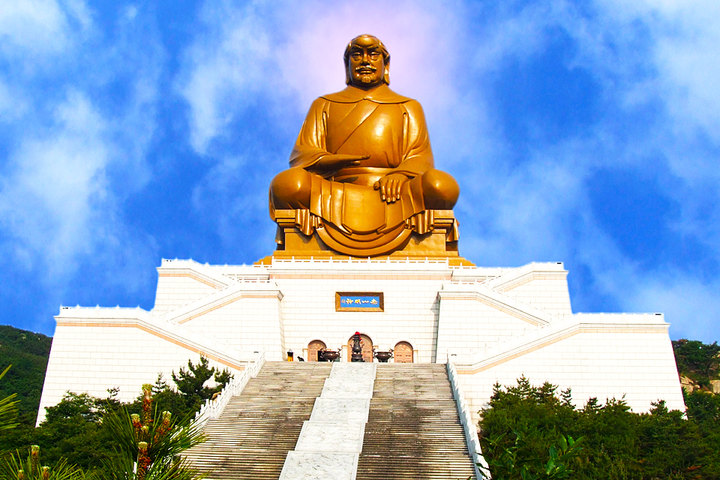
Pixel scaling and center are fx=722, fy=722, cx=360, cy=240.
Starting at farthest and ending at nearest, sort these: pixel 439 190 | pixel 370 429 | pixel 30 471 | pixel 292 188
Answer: pixel 292 188, pixel 439 190, pixel 370 429, pixel 30 471

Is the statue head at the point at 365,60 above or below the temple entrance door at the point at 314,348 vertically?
above

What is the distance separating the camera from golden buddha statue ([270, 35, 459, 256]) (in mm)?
24078

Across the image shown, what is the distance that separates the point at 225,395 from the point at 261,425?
1.55 metres

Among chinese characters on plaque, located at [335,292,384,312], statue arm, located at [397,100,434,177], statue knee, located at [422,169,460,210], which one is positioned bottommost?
chinese characters on plaque, located at [335,292,384,312]

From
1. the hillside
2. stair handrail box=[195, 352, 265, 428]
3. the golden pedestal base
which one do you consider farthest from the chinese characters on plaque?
the hillside

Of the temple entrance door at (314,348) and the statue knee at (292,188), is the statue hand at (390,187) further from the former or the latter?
the temple entrance door at (314,348)

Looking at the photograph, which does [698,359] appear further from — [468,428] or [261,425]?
[261,425]

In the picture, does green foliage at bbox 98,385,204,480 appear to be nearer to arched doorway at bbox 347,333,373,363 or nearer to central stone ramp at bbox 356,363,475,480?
central stone ramp at bbox 356,363,475,480

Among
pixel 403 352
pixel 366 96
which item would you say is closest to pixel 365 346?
pixel 403 352

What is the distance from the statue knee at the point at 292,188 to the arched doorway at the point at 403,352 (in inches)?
229

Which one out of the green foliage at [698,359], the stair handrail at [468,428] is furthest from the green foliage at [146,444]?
the green foliage at [698,359]

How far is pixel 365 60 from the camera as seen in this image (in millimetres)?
28359

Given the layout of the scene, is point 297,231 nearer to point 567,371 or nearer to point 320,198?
point 320,198

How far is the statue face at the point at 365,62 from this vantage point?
28297mm
